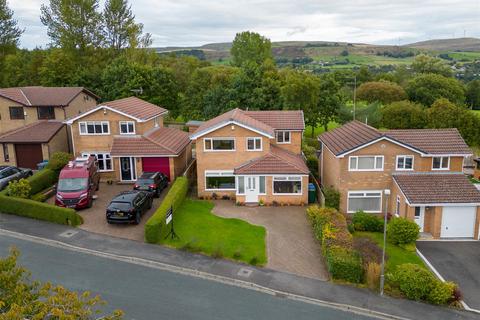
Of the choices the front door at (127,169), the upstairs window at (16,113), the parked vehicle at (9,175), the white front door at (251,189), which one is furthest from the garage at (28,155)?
the white front door at (251,189)

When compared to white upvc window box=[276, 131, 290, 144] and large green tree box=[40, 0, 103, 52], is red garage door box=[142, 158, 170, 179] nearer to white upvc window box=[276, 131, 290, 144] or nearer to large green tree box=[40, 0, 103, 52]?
white upvc window box=[276, 131, 290, 144]

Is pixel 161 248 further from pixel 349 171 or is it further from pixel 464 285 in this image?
pixel 464 285

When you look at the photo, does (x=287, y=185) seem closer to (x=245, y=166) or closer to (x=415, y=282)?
(x=245, y=166)

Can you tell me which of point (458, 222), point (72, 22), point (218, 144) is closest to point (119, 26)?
point (72, 22)

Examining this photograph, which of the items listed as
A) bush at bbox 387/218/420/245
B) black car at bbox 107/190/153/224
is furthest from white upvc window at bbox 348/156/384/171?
black car at bbox 107/190/153/224

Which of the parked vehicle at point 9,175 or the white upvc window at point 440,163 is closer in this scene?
the white upvc window at point 440,163

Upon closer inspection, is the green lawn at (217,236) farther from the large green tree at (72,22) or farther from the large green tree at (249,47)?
the large green tree at (249,47)
